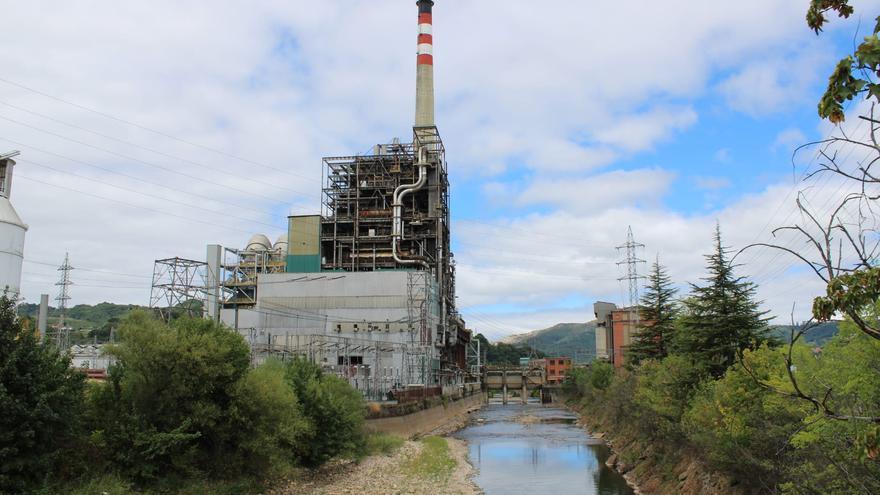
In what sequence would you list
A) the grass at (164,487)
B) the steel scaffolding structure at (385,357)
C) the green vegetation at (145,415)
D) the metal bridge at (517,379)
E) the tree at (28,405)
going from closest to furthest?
the tree at (28,405) < the green vegetation at (145,415) < the grass at (164,487) < the steel scaffolding structure at (385,357) < the metal bridge at (517,379)

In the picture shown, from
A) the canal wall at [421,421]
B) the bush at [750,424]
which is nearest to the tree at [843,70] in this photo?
the bush at [750,424]

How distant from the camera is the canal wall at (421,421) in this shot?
49.2 metres

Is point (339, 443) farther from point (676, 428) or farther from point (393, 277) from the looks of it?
point (393, 277)

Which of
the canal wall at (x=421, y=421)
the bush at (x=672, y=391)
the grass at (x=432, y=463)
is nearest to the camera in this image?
the bush at (x=672, y=391)

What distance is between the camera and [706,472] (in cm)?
2478

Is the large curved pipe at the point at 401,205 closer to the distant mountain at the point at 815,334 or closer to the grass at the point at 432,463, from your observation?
the grass at the point at 432,463

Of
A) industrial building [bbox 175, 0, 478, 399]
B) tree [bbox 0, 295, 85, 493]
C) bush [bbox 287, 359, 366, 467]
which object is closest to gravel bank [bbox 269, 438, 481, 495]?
bush [bbox 287, 359, 366, 467]

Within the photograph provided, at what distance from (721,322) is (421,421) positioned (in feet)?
127

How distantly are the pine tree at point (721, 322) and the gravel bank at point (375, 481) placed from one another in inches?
501

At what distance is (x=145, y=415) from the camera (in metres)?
24.5

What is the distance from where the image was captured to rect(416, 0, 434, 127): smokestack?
9812 cm

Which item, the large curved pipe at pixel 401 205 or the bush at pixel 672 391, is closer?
the bush at pixel 672 391

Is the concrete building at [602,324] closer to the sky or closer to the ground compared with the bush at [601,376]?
closer to the sky

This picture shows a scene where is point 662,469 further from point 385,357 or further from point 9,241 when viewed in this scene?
point 385,357
